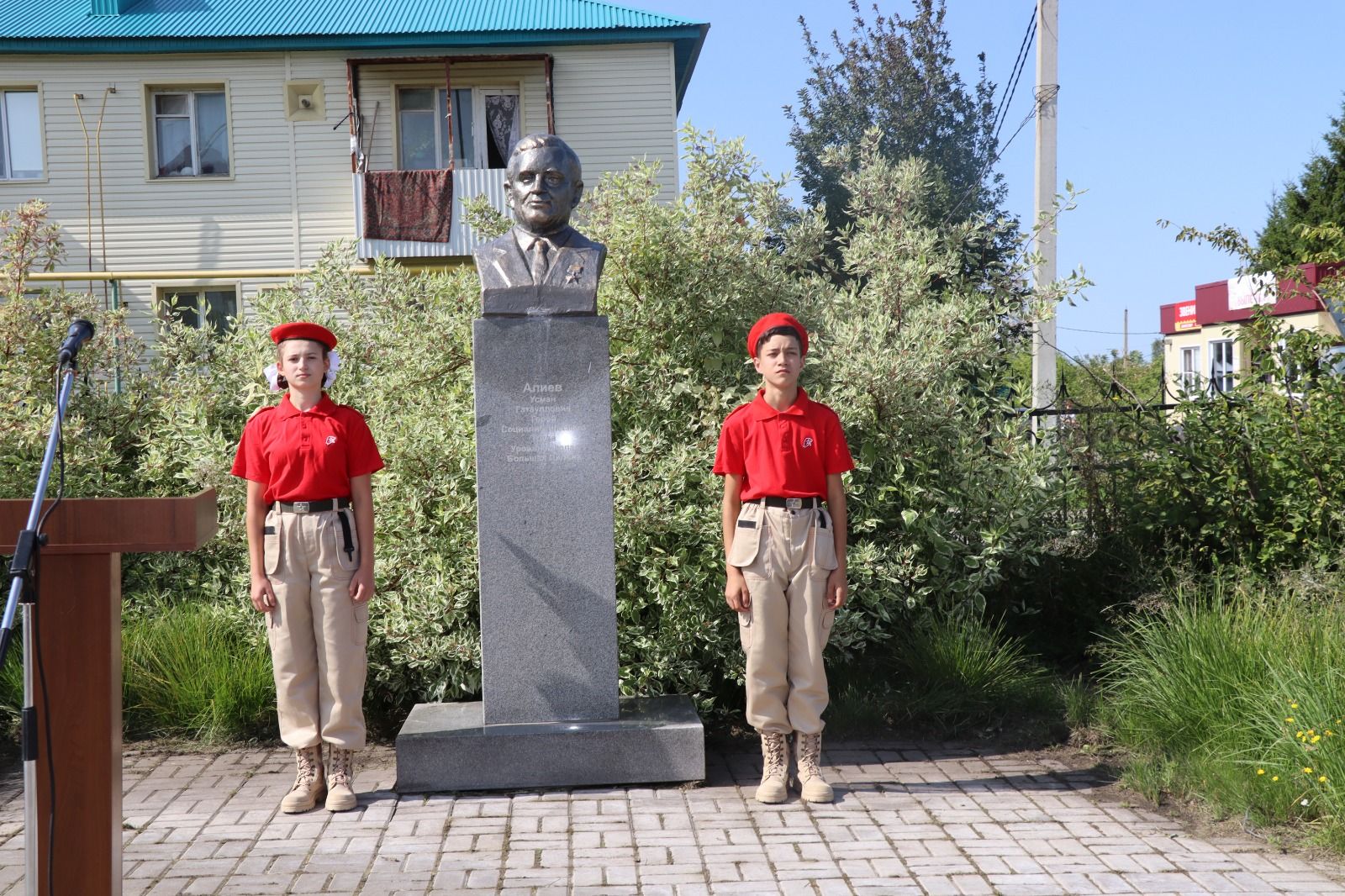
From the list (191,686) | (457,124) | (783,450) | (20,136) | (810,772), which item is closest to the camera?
(783,450)

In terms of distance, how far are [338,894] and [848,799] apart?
→ 2.04m

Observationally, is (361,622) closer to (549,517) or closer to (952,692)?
(549,517)

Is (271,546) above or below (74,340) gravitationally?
below

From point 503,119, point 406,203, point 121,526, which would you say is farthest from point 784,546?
point 503,119

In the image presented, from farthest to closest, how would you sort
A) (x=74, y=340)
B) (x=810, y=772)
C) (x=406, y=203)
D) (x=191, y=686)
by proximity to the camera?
(x=406, y=203) < (x=191, y=686) < (x=810, y=772) < (x=74, y=340)

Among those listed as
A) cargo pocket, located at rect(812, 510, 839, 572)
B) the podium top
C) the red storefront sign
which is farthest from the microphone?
the red storefront sign

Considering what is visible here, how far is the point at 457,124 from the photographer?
19203mm

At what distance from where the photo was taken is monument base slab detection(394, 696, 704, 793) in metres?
5.10

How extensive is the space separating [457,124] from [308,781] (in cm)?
1563

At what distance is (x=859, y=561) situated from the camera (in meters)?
6.01

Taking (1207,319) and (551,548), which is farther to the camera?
(1207,319)

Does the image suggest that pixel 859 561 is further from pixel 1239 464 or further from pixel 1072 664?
pixel 1239 464

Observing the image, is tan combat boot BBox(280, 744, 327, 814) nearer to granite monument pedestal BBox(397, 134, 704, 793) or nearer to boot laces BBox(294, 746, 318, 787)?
boot laces BBox(294, 746, 318, 787)

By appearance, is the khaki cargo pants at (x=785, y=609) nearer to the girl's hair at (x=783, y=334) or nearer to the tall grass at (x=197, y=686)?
the girl's hair at (x=783, y=334)
